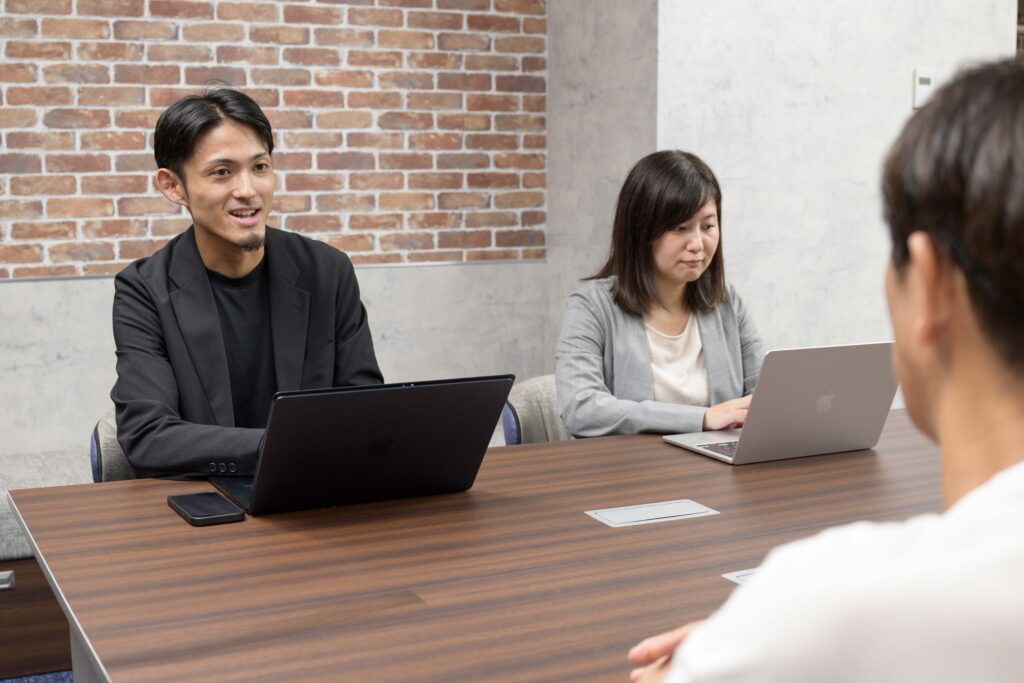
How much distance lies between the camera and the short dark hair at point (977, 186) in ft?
2.21

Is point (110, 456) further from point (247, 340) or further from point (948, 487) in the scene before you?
point (948, 487)

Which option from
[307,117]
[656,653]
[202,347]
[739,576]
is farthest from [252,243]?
[656,653]

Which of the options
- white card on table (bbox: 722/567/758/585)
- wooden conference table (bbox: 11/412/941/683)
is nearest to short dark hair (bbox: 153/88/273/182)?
wooden conference table (bbox: 11/412/941/683)

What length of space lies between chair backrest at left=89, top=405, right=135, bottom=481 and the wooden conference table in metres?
0.37

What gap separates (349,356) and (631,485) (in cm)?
101

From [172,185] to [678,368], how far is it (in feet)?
4.38

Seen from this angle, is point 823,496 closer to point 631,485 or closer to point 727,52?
point 631,485

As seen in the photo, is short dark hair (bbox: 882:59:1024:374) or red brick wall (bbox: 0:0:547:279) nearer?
short dark hair (bbox: 882:59:1024:374)

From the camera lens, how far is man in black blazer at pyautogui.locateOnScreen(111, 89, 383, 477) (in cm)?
254

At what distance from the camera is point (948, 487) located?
2.57 feet

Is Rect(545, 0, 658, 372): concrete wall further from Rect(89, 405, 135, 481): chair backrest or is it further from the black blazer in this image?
Rect(89, 405, 135, 481): chair backrest

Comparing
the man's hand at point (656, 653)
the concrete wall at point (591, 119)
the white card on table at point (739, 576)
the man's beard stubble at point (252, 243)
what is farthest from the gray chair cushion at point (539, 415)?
the man's hand at point (656, 653)

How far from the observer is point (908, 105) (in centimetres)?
448

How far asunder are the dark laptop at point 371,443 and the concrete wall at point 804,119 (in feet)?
7.62
